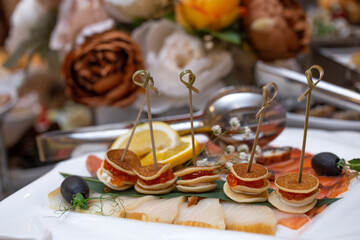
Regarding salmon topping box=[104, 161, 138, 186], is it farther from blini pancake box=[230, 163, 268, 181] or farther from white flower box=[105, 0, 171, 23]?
white flower box=[105, 0, 171, 23]

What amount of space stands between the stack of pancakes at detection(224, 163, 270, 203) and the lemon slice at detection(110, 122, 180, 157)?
150 millimetres

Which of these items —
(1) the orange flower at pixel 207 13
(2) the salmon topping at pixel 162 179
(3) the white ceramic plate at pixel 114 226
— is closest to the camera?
(3) the white ceramic plate at pixel 114 226

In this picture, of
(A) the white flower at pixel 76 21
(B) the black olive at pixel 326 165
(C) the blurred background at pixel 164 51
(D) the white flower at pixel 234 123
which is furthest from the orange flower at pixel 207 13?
(B) the black olive at pixel 326 165

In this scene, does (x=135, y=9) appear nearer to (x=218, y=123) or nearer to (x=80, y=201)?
(x=218, y=123)

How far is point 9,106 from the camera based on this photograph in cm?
88

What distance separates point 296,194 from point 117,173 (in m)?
0.23

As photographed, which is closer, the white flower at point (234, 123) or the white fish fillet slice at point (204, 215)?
the white fish fillet slice at point (204, 215)

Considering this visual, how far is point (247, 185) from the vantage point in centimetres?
46

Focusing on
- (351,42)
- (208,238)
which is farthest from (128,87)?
(351,42)

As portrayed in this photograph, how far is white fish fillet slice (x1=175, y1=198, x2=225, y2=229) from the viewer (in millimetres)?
425

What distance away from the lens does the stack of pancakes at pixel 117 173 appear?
0.51 meters

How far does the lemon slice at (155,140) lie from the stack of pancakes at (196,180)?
4.2 inches

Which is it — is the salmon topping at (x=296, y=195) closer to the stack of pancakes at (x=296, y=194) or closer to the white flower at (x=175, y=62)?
the stack of pancakes at (x=296, y=194)

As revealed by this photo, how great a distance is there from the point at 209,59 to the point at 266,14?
16 centimetres
